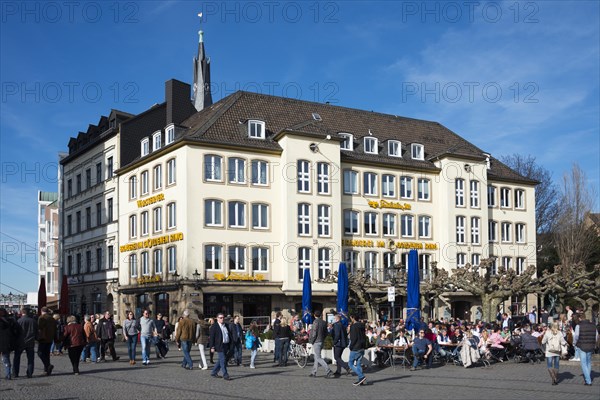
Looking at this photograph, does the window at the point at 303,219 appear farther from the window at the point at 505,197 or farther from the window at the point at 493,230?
the window at the point at 505,197

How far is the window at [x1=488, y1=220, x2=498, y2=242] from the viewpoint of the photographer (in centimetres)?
5628

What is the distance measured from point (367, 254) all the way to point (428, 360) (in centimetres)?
2741

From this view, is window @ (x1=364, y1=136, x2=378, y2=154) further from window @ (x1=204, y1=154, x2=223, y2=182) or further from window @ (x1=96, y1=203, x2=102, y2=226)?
window @ (x1=96, y1=203, x2=102, y2=226)

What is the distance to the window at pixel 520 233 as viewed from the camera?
190ft

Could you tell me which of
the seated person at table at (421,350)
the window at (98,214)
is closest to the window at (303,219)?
the window at (98,214)

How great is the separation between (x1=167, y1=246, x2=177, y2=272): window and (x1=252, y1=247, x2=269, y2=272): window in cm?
447

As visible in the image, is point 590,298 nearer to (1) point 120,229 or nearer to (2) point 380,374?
(2) point 380,374

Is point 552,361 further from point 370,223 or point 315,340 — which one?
point 370,223

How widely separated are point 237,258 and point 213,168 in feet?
17.4

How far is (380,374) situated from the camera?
21.1m

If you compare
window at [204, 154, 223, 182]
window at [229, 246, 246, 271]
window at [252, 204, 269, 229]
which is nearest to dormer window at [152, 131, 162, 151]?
window at [204, 154, 223, 182]

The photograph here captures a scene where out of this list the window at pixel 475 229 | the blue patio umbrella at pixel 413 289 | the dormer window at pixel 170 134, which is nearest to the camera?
the blue patio umbrella at pixel 413 289

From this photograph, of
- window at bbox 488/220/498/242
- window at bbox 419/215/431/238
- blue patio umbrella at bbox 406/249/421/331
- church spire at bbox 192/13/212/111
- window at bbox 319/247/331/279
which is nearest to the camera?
blue patio umbrella at bbox 406/249/421/331

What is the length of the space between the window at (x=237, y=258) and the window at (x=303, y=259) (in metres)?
3.38
